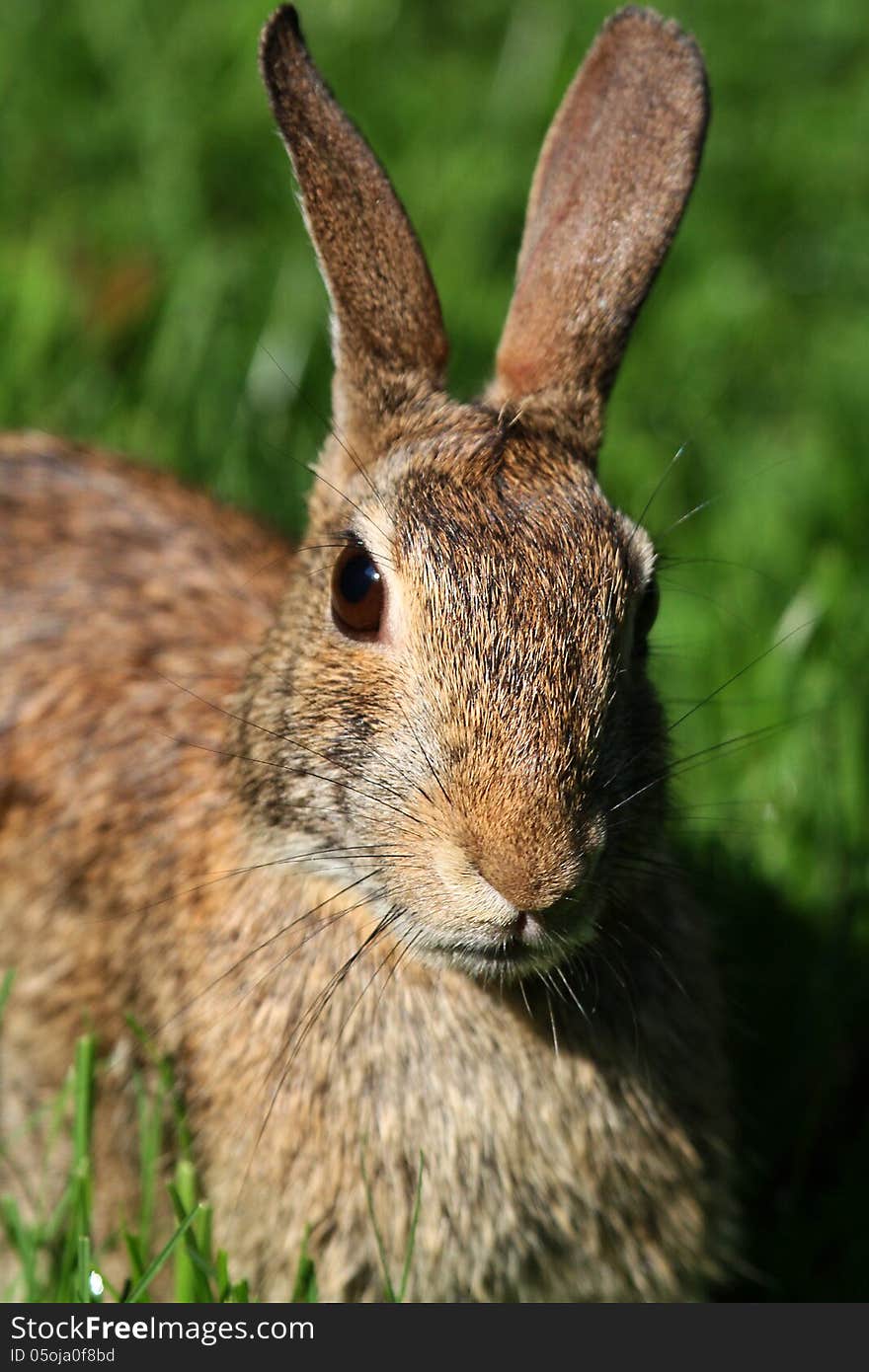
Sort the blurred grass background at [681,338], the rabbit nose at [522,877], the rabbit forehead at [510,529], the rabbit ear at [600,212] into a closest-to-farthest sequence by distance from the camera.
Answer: the rabbit nose at [522,877], the rabbit forehead at [510,529], the rabbit ear at [600,212], the blurred grass background at [681,338]

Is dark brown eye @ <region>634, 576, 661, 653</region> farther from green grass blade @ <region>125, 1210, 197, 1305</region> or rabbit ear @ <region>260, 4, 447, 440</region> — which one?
green grass blade @ <region>125, 1210, 197, 1305</region>

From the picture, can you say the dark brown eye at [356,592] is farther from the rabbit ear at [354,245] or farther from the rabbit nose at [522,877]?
the rabbit nose at [522,877]

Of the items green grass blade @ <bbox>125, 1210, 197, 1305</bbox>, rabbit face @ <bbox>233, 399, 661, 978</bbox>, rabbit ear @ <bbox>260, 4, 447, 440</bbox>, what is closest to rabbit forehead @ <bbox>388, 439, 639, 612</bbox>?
rabbit face @ <bbox>233, 399, 661, 978</bbox>

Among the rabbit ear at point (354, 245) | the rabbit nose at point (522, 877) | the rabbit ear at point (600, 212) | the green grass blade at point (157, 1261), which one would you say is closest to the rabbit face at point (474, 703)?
the rabbit nose at point (522, 877)

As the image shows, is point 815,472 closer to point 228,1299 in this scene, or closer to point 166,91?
point 166,91

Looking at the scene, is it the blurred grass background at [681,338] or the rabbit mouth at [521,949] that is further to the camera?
the blurred grass background at [681,338]
